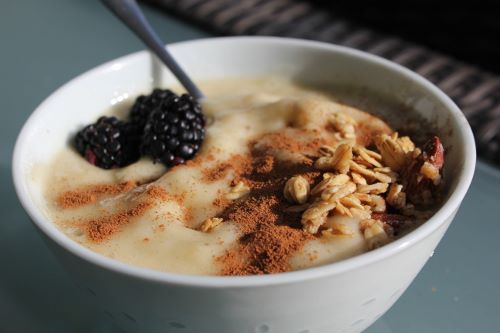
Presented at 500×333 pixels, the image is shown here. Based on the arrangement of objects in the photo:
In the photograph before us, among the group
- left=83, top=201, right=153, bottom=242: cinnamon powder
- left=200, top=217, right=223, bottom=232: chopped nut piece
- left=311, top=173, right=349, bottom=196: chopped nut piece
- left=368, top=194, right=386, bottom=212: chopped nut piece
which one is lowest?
left=368, top=194, right=386, bottom=212: chopped nut piece

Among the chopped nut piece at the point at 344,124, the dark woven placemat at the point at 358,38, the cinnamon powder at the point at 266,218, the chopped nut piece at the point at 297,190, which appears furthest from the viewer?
the dark woven placemat at the point at 358,38

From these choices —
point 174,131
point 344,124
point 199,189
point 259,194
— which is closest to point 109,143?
point 174,131

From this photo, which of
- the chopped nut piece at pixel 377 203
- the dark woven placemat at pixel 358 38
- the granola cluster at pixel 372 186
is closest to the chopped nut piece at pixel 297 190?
the granola cluster at pixel 372 186

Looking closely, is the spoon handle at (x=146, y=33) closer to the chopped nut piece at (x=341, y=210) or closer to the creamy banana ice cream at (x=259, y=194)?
the creamy banana ice cream at (x=259, y=194)

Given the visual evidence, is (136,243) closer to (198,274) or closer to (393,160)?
(198,274)

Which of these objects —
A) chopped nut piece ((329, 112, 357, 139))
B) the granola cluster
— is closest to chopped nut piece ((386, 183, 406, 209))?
the granola cluster

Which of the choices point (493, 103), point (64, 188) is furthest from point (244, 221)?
point (493, 103)

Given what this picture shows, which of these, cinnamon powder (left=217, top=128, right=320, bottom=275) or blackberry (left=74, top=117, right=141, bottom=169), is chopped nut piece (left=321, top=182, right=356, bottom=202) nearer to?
cinnamon powder (left=217, top=128, right=320, bottom=275)
